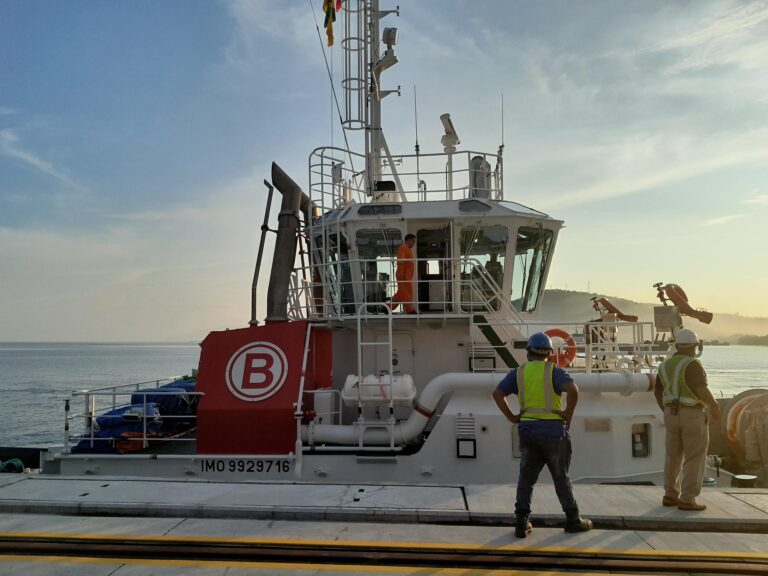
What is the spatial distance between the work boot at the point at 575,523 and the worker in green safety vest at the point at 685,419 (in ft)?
3.28

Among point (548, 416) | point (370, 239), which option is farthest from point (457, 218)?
point (548, 416)

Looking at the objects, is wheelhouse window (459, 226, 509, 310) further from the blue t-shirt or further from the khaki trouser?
the blue t-shirt

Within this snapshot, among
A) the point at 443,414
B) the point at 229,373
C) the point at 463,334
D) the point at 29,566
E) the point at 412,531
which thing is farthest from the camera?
the point at 463,334

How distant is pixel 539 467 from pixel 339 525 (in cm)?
171

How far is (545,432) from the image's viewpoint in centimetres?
476

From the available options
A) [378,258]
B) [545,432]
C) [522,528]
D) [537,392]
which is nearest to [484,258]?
[378,258]

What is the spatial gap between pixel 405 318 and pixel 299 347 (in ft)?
5.46

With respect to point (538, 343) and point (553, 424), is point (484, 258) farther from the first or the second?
point (553, 424)

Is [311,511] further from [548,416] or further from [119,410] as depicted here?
[119,410]

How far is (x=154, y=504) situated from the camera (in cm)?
525

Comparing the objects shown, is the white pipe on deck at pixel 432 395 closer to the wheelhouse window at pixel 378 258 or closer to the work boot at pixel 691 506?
the wheelhouse window at pixel 378 258

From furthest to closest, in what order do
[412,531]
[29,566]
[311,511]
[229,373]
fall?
[229,373]
[311,511]
[412,531]
[29,566]

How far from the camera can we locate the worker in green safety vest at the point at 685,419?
17.1 feet

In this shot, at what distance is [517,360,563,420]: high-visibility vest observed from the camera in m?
4.78
